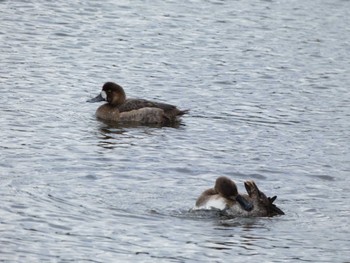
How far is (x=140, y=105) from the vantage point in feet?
60.6

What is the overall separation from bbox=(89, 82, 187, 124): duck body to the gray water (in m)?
0.27

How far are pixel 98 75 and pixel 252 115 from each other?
3.48 meters

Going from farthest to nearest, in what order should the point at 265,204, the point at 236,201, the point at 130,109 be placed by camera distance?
the point at 130,109, the point at 236,201, the point at 265,204

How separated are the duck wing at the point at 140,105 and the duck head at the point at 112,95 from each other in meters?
0.20

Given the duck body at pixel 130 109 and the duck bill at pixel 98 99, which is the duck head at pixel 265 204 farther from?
the duck bill at pixel 98 99

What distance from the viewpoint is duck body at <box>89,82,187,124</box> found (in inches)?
718

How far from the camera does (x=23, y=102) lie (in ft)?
60.7

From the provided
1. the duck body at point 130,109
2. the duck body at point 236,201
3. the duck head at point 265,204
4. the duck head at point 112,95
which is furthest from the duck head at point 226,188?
the duck head at point 112,95

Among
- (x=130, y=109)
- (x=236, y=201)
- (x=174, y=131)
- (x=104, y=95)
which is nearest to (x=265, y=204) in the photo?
(x=236, y=201)

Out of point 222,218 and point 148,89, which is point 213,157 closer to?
point 222,218

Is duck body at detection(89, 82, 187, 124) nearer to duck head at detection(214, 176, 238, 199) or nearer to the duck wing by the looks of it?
the duck wing

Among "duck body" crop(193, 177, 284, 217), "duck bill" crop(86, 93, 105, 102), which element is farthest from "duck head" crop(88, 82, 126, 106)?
"duck body" crop(193, 177, 284, 217)

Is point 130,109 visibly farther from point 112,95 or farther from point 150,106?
point 112,95

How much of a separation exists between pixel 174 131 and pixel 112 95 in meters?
1.71
